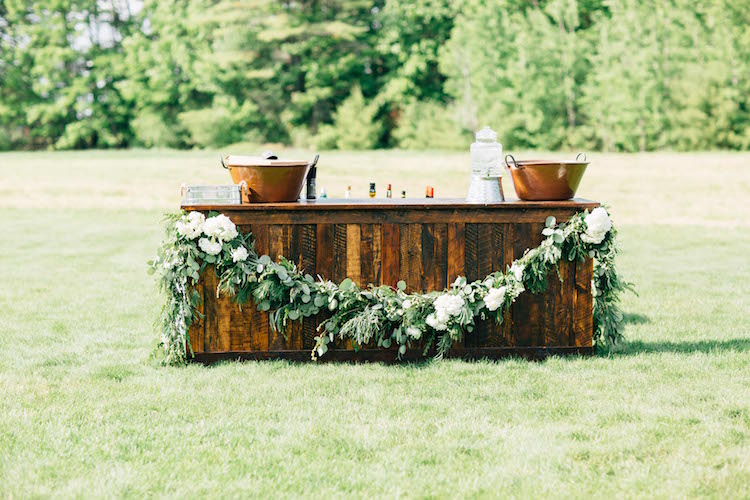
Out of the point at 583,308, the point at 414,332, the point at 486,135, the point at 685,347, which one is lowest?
the point at 685,347

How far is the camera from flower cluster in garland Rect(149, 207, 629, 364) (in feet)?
16.4

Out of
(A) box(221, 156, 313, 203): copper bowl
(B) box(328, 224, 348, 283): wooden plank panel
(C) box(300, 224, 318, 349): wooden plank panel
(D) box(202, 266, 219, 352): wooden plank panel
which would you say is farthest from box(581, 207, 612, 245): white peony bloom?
(D) box(202, 266, 219, 352): wooden plank panel

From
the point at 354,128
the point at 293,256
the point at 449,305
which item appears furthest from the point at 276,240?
the point at 354,128

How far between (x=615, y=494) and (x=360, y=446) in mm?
1070

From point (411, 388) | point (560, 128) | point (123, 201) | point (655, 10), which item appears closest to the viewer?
point (411, 388)

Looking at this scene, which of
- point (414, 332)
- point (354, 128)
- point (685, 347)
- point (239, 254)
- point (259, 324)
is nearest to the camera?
point (239, 254)

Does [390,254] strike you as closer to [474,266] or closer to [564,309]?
[474,266]

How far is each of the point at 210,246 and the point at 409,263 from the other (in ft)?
3.83

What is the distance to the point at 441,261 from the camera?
5199 mm

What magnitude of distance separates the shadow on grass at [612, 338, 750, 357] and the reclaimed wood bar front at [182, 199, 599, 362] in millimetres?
399

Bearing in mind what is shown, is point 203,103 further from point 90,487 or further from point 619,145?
point 90,487

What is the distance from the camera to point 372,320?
504 cm

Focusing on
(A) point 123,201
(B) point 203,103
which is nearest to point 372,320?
(A) point 123,201

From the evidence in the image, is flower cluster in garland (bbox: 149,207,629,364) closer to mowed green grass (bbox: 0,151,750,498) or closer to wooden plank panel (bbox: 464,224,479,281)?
wooden plank panel (bbox: 464,224,479,281)
